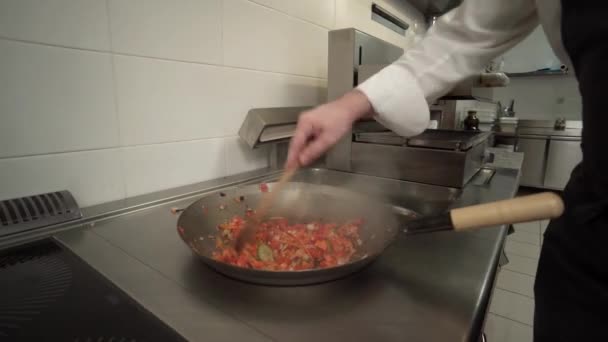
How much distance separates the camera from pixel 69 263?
526 millimetres

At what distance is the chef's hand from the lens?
55cm

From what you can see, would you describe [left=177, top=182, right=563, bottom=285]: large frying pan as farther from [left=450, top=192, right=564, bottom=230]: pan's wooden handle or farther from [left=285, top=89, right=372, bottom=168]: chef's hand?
[left=285, top=89, right=372, bottom=168]: chef's hand

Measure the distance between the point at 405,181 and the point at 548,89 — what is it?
3479 millimetres

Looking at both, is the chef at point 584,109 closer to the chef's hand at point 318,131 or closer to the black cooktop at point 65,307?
the chef's hand at point 318,131

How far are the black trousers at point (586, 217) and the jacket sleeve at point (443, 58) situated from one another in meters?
0.19

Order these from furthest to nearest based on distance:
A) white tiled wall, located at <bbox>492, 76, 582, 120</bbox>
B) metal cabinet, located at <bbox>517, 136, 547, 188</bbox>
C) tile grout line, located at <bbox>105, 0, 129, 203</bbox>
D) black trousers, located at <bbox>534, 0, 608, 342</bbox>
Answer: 1. white tiled wall, located at <bbox>492, 76, 582, 120</bbox>
2. metal cabinet, located at <bbox>517, 136, 547, 188</bbox>
3. tile grout line, located at <bbox>105, 0, 129, 203</bbox>
4. black trousers, located at <bbox>534, 0, 608, 342</bbox>

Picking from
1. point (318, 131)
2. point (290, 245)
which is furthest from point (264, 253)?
point (318, 131)

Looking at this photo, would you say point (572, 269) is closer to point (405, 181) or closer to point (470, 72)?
point (470, 72)

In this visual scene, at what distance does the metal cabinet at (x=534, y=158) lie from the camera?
10.2 ft

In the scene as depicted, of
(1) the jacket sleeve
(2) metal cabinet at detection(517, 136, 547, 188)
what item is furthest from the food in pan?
(2) metal cabinet at detection(517, 136, 547, 188)

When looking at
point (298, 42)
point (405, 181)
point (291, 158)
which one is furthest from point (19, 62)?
point (405, 181)

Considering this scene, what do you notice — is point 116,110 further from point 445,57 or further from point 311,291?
point 445,57

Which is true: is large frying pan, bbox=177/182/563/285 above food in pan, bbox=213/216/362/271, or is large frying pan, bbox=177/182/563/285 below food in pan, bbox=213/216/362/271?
above

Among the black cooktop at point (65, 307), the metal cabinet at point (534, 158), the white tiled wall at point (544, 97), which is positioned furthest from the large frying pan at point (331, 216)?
the white tiled wall at point (544, 97)
